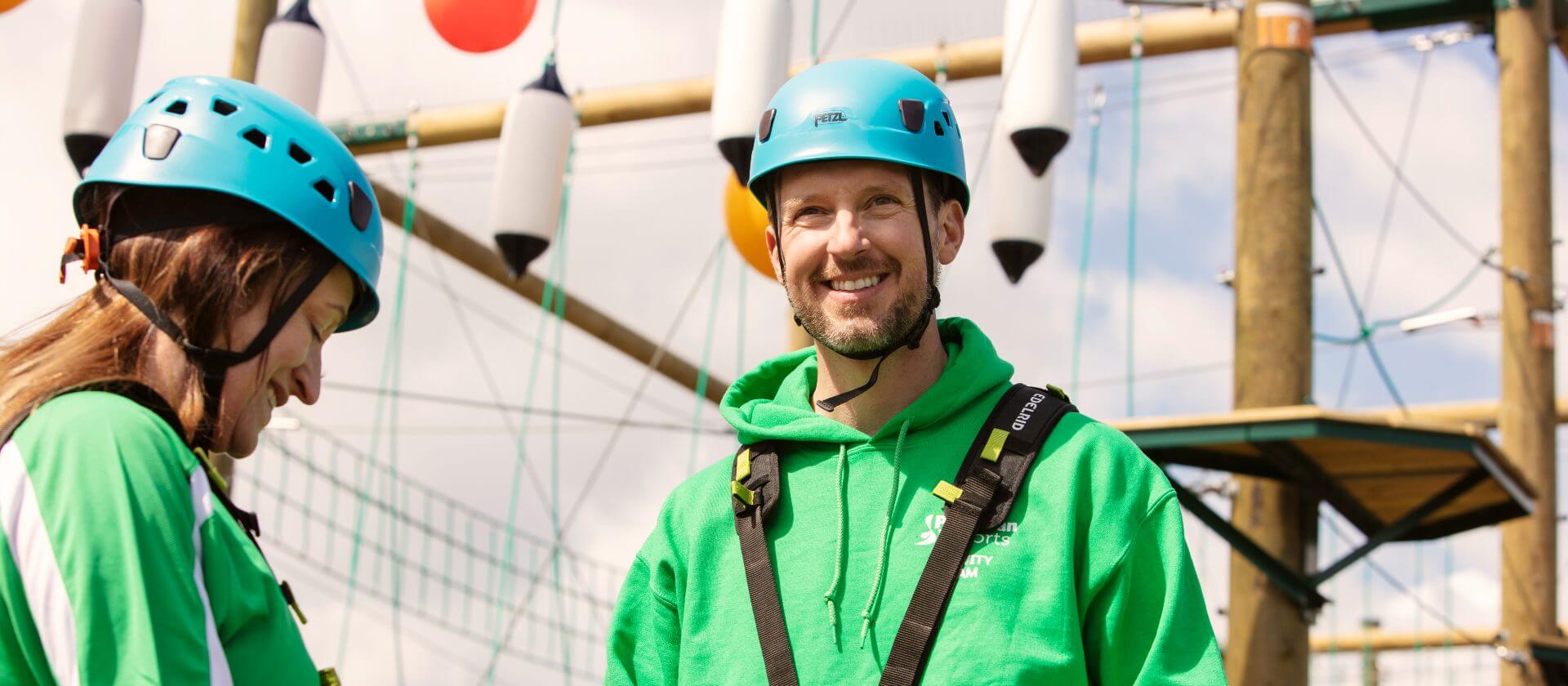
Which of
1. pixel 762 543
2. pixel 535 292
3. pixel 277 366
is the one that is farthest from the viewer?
pixel 535 292

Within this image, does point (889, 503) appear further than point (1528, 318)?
No

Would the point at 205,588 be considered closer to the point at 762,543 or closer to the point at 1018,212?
the point at 762,543

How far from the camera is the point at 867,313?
9.39 feet

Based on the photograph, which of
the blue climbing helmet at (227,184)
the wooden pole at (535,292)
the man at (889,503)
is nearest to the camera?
the blue climbing helmet at (227,184)

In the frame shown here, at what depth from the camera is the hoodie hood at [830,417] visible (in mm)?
2889

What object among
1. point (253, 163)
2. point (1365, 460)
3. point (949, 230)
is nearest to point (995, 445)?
point (949, 230)

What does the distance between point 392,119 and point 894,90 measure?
934 cm

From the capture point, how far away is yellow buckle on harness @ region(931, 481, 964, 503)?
274 centimetres

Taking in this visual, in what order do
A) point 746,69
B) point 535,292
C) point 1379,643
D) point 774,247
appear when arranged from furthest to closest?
point 1379,643
point 535,292
point 746,69
point 774,247

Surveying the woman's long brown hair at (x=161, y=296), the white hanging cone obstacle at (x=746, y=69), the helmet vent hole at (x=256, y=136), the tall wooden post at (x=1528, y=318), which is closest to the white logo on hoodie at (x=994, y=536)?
the woman's long brown hair at (x=161, y=296)

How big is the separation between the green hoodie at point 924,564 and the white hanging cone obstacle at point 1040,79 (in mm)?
4721

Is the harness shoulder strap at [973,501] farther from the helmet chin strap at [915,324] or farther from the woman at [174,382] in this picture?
the woman at [174,382]

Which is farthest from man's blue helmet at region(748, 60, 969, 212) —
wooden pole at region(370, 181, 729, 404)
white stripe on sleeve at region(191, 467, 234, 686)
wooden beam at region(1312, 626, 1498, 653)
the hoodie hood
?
wooden beam at region(1312, 626, 1498, 653)

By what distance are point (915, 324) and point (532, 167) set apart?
6.07m
